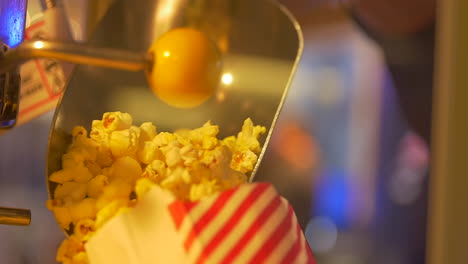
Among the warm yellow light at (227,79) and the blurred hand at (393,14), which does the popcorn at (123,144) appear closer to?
the warm yellow light at (227,79)

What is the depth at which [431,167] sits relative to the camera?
1158mm

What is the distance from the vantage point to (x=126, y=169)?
0.42 metres

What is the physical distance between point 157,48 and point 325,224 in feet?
2.73

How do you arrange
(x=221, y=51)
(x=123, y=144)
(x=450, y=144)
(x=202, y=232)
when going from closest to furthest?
(x=202, y=232) → (x=123, y=144) → (x=221, y=51) → (x=450, y=144)

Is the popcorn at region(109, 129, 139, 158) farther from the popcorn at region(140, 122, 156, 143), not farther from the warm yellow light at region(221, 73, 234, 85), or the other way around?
the warm yellow light at region(221, 73, 234, 85)

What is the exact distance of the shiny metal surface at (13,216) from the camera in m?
0.40

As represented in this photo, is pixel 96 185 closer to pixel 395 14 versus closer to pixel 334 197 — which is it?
pixel 334 197

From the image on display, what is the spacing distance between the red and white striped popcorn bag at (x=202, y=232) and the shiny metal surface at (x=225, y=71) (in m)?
0.13

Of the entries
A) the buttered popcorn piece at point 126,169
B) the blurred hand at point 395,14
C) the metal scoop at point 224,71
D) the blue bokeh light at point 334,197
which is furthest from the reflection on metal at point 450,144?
the buttered popcorn piece at point 126,169

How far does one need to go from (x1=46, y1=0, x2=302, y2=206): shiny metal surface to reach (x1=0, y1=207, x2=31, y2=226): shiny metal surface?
53 mm

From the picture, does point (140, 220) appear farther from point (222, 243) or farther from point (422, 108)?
point (422, 108)

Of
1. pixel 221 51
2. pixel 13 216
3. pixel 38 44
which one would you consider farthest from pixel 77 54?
pixel 221 51

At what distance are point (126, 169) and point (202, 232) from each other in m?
0.11

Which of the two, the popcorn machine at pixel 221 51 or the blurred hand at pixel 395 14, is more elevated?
the popcorn machine at pixel 221 51
